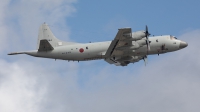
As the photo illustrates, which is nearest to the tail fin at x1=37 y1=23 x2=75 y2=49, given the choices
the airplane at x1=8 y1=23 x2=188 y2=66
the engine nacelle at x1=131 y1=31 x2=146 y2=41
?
the airplane at x1=8 y1=23 x2=188 y2=66

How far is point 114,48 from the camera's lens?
2594 inches

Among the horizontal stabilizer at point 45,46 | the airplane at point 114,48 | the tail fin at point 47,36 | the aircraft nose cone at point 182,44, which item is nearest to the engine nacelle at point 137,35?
the airplane at point 114,48

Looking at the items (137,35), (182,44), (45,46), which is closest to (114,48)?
(137,35)

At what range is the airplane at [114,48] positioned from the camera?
65438 mm

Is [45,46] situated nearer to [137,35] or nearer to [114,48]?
[114,48]

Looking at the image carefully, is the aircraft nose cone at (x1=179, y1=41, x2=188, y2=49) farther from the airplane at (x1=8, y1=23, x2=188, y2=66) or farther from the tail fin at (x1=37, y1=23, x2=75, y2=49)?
the tail fin at (x1=37, y1=23, x2=75, y2=49)

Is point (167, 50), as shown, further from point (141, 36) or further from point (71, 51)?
point (71, 51)

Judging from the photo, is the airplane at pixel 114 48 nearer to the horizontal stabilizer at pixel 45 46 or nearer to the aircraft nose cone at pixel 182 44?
the horizontal stabilizer at pixel 45 46

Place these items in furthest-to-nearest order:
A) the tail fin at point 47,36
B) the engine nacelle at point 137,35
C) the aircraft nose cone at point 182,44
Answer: the aircraft nose cone at point 182,44 < the tail fin at point 47,36 < the engine nacelle at point 137,35

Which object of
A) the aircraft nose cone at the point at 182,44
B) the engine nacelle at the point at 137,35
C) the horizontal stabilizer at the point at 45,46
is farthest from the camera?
the aircraft nose cone at the point at 182,44

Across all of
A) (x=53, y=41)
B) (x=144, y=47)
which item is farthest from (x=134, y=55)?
(x=53, y=41)

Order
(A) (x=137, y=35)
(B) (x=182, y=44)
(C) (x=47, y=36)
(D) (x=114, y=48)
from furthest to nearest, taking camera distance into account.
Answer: (C) (x=47, y=36), (B) (x=182, y=44), (D) (x=114, y=48), (A) (x=137, y=35)

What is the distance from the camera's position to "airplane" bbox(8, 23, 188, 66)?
65438 mm

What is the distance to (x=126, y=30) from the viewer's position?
6344 cm
